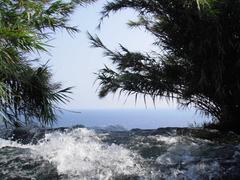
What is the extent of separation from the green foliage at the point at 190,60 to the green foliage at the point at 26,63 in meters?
3.50

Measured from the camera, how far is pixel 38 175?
6.71 m

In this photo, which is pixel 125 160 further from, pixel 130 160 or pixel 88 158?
pixel 88 158

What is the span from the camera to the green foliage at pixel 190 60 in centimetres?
1145

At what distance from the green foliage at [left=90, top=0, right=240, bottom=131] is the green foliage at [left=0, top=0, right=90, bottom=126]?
11.5 ft

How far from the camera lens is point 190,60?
39.4 feet

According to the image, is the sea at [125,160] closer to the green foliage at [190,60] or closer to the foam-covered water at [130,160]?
the foam-covered water at [130,160]

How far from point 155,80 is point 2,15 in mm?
5697

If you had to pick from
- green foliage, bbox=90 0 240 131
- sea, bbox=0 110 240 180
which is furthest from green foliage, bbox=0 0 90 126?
green foliage, bbox=90 0 240 131

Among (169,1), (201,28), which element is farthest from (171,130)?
(169,1)

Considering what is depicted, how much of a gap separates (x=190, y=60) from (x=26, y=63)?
4546 mm

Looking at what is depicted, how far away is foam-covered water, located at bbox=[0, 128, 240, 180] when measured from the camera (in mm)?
6637

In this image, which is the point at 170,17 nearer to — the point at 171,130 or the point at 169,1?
the point at 169,1

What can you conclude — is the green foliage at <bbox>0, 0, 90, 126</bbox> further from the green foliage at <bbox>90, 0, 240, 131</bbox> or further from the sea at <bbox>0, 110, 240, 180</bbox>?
the green foliage at <bbox>90, 0, 240, 131</bbox>

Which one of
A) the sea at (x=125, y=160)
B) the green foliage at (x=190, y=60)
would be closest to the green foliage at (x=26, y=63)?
the sea at (x=125, y=160)
